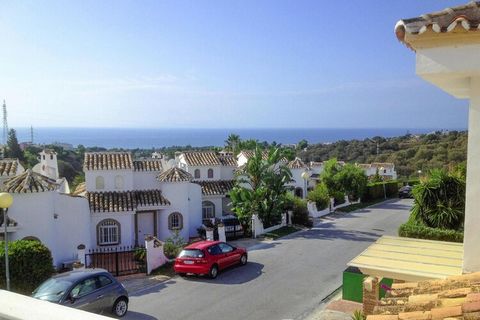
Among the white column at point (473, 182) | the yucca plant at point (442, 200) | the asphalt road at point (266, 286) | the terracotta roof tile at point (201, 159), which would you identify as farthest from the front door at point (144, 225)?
the white column at point (473, 182)

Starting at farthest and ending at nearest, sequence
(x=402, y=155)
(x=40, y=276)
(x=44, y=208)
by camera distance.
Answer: (x=402, y=155)
(x=44, y=208)
(x=40, y=276)

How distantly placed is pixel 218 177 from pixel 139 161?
7437 millimetres

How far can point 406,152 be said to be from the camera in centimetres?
9188

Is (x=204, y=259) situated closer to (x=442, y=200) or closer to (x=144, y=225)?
(x=144, y=225)

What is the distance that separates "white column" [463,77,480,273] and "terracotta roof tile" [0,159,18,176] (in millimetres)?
23489

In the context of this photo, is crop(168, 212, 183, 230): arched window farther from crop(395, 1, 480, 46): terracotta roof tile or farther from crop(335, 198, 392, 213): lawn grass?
crop(395, 1, 480, 46): terracotta roof tile

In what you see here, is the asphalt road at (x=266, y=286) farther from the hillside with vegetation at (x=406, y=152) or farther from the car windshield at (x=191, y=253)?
the hillside with vegetation at (x=406, y=152)

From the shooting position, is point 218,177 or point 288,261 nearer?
point 288,261

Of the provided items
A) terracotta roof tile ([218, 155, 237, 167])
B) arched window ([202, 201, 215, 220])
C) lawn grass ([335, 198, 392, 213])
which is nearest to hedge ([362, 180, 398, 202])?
lawn grass ([335, 198, 392, 213])

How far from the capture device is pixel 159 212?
2636cm

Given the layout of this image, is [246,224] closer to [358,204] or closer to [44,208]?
[44,208]

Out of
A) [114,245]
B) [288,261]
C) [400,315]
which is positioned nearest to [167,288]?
[288,261]

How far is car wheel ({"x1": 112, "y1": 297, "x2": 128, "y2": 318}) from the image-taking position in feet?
44.6

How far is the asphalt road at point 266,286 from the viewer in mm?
14781
